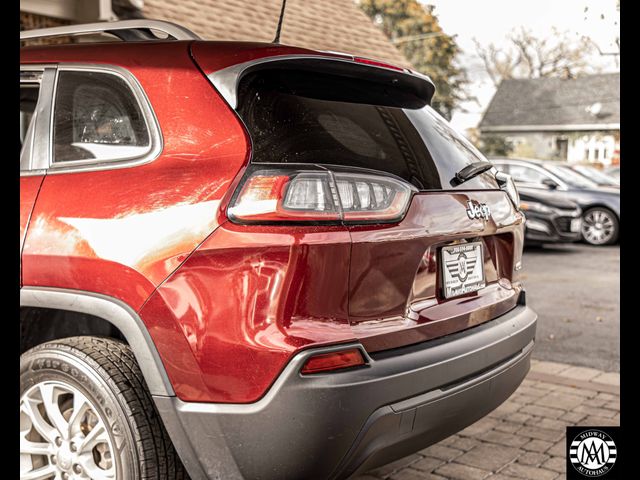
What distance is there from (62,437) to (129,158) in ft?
3.50

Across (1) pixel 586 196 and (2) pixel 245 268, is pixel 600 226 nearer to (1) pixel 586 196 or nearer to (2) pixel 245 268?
(1) pixel 586 196

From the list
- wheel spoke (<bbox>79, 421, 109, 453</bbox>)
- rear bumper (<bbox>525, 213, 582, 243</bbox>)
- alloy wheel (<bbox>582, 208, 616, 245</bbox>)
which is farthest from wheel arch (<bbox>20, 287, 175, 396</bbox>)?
alloy wheel (<bbox>582, 208, 616, 245</bbox>)

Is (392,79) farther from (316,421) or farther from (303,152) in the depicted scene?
(316,421)

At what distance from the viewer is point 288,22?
12.4 m

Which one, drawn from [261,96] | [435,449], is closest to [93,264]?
[261,96]

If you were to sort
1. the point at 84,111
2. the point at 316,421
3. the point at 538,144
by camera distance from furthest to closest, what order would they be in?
the point at 538,144, the point at 84,111, the point at 316,421

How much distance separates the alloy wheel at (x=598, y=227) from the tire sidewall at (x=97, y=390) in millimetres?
12850

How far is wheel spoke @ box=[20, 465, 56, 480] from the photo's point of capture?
2865mm

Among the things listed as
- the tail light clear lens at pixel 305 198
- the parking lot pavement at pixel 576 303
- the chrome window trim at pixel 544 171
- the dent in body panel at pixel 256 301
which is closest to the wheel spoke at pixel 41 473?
the dent in body panel at pixel 256 301

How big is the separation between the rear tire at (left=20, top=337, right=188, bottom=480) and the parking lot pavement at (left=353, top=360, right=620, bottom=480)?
1284mm

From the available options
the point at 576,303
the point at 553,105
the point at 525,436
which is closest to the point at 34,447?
the point at 525,436

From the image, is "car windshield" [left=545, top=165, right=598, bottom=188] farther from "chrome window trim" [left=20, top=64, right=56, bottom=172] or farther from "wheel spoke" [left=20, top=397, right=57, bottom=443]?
"wheel spoke" [left=20, top=397, right=57, bottom=443]

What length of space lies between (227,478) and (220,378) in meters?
0.33

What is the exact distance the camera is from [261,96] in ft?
8.64
